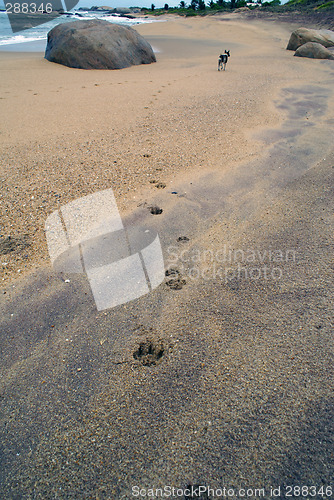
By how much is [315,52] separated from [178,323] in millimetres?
15986

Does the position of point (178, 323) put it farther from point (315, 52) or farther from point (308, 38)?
point (308, 38)

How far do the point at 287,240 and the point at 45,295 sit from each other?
100 inches

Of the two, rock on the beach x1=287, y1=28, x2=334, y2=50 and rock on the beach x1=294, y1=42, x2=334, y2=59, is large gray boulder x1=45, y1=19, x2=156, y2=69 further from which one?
rock on the beach x1=287, y1=28, x2=334, y2=50

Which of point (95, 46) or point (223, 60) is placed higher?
point (95, 46)

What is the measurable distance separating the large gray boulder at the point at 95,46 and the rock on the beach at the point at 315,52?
7.62 m

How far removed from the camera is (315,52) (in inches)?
543

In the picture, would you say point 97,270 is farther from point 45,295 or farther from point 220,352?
point 220,352

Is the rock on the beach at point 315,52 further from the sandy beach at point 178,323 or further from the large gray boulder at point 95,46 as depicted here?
the sandy beach at point 178,323

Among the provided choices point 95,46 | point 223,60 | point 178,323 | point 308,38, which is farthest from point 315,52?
point 178,323

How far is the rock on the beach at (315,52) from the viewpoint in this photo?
1355 centimetres

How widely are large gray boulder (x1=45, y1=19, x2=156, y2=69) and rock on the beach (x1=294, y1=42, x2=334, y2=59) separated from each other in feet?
25.0

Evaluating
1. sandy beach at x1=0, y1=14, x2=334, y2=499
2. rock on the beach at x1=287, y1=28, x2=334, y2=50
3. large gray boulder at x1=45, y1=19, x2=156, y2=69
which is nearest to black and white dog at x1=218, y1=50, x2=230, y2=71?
large gray boulder at x1=45, y1=19, x2=156, y2=69

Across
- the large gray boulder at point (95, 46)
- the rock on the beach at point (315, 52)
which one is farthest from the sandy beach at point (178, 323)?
the rock on the beach at point (315, 52)

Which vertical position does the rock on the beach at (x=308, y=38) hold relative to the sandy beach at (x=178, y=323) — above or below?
above
